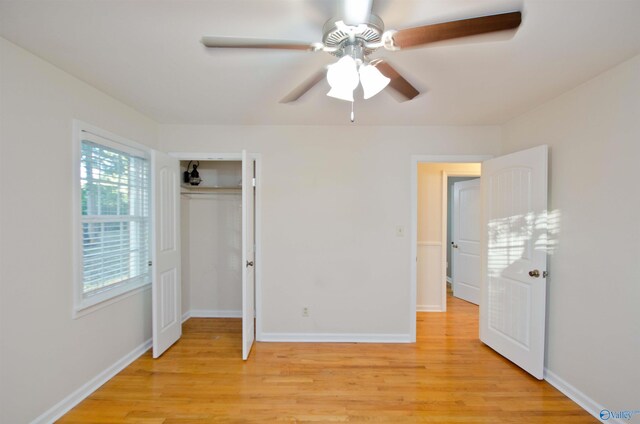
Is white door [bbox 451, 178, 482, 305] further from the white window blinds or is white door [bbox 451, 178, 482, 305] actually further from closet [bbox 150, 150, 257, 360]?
the white window blinds

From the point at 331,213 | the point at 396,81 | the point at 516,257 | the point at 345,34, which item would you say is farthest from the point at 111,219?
the point at 516,257

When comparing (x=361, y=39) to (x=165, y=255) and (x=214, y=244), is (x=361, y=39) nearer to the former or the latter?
(x=165, y=255)

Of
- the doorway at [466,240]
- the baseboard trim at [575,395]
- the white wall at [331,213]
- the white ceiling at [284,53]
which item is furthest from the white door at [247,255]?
the doorway at [466,240]

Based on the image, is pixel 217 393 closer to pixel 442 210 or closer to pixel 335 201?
pixel 335 201

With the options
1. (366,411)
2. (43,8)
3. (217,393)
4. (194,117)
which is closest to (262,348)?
(217,393)

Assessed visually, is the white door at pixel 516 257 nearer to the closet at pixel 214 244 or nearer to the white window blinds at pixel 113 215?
the closet at pixel 214 244

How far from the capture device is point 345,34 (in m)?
1.20

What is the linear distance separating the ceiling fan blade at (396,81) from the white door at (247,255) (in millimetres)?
1572

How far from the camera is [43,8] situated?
4.46 feet

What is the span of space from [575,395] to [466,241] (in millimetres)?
2696

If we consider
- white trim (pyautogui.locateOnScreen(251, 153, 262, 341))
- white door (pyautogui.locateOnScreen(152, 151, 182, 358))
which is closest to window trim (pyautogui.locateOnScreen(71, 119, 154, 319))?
white door (pyautogui.locateOnScreen(152, 151, 182, 358))

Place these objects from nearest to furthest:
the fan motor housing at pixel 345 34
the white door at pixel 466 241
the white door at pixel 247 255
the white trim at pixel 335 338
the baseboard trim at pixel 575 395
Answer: the fan motor housing at pixel 345 34, the baseboard trim at pixel 575 395, the white door at pixel 247 255, the white trim at pixel 335 338, the white door at pixel 466 241

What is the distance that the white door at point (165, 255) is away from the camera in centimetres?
270

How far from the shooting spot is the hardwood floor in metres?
1.96
